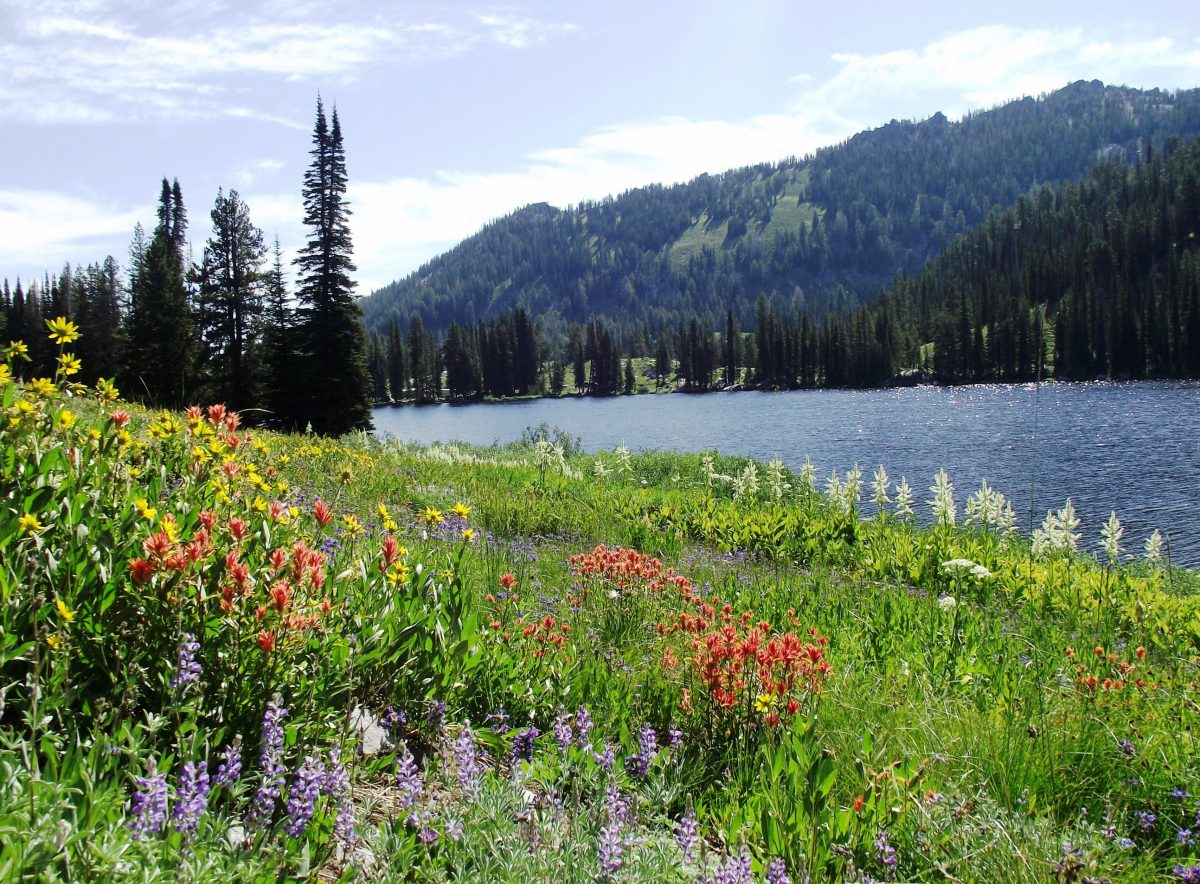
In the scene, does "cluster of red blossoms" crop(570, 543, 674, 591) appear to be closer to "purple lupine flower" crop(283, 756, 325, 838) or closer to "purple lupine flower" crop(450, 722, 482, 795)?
"purple lupine flower" crop(450, 722, 482, 795)

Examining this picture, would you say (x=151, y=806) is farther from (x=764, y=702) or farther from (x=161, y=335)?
(x=161, y=335)

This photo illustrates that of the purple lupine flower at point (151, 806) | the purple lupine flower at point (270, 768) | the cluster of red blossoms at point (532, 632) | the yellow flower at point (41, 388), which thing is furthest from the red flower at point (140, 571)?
the cluster of red blossoms at point (532, 632)

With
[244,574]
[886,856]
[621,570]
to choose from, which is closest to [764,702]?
[886,856]

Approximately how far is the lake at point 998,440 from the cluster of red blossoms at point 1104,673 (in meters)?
1.70

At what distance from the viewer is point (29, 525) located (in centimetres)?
234

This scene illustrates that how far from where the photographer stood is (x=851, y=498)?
12609 millimetres

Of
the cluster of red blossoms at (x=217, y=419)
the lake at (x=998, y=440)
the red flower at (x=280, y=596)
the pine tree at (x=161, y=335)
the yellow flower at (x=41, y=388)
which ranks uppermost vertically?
the pine tree at (x=161, y=335)

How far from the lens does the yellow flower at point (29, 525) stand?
2320mm

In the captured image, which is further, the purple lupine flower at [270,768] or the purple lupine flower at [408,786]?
the purple lupine flower at [408,786]

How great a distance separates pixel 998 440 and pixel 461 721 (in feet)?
126

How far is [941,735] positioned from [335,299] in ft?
122

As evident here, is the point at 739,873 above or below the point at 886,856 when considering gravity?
above

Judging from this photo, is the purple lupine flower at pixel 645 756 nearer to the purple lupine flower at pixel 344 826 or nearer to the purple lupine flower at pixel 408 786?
the purple lupine flower at pixel 408 786

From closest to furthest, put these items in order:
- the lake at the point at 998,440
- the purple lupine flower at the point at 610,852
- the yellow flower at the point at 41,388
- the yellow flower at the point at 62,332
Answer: the purple lupine flower at the point at 610,852
the yellow flower at the point at 41,388
the yellow flower at the point at 62,332
the lake at the point at 998,440
